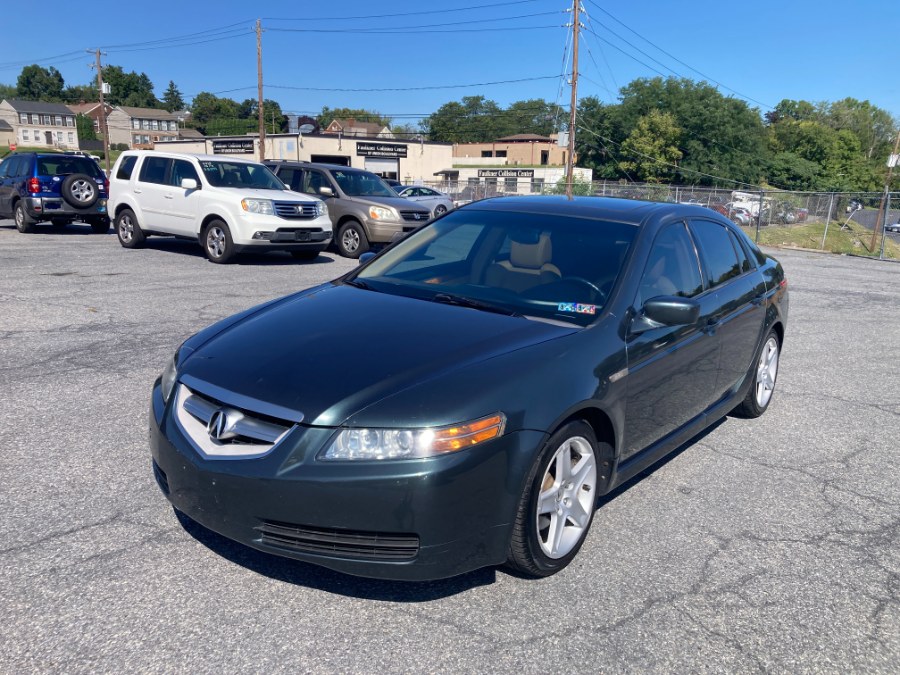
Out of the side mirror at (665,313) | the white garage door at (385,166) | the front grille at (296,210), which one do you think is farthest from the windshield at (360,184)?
the white garage door at (385,166)

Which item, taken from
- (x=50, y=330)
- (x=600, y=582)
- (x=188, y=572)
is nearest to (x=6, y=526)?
(x=188, y=572)

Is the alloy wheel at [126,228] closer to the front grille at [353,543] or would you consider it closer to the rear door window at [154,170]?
the rear door window at [154,170]

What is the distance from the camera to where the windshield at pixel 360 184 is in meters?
15.4

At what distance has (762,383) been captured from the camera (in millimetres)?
5539

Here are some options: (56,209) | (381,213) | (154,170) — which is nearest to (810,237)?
(381,213)

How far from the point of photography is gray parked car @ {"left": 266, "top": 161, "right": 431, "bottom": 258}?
14.6 m

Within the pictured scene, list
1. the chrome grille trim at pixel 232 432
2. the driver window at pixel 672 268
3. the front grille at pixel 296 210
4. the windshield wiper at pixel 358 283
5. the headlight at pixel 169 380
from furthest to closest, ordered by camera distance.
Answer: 1. the front grille at pixel 296 210
2. the windshield wiper at pixel 358 283
3. the driver window at pixel 672 268
4. the headlight at pixel 169 380
5. the chrome grille trim at pixel 232 432

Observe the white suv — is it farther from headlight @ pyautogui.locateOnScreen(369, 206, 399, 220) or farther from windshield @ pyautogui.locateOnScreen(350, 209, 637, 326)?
windshield @ pyautogui.locateOnScreen(350, 209, 637, 326)

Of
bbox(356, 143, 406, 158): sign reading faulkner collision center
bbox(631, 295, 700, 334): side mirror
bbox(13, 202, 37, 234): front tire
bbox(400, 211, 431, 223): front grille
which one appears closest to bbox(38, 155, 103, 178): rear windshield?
bbox(13, 202, 37, 234): front tire

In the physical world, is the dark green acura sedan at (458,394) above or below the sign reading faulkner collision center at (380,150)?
below

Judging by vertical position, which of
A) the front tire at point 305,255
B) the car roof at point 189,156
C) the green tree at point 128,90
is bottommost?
the front tire at point 305,255

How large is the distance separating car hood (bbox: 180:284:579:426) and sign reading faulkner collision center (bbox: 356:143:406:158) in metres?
58.3

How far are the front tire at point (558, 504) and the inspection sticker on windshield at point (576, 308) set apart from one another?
0.63 meters

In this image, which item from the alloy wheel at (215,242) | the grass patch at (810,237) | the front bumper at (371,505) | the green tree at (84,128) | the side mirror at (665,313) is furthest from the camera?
the green tree at (84,128)
